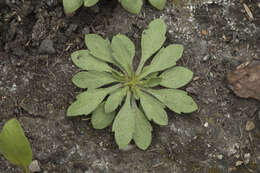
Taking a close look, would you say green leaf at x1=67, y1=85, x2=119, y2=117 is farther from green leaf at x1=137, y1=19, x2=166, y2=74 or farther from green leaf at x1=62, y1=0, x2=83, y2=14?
green leaf at x1=62, y1=0, x2=83, y2=14

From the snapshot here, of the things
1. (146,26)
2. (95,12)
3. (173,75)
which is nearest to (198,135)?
(173,75)

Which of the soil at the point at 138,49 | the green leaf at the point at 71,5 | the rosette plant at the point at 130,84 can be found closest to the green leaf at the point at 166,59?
the rosette plant at the point at 130,84

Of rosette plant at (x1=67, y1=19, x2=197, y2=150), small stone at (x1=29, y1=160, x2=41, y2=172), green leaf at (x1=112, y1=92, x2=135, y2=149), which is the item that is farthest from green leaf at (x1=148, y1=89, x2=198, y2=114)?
small stone at (x1=29, y1=160, x2=41, y2=172)

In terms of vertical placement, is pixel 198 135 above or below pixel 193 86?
below

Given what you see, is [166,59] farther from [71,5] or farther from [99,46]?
[71,5]

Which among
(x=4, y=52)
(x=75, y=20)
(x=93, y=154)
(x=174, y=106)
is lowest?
(x=93, y=154)

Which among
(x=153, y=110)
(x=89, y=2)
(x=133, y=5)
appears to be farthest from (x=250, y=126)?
(x=89, y=2)

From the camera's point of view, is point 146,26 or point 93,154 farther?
point 146,26

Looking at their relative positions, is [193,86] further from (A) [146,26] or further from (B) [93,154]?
(B) [93,154]
